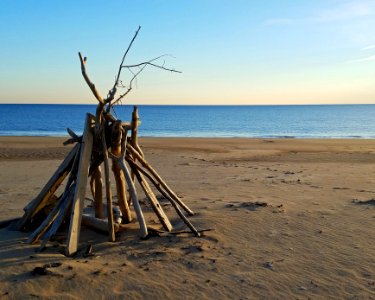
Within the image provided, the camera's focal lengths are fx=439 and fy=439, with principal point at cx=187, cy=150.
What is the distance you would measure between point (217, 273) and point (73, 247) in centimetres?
193

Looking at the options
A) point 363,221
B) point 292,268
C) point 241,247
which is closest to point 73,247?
point 241,247

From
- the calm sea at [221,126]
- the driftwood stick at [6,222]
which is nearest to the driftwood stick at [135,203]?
the driftwood stick at [6,222]

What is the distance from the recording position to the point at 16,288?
15.6ft

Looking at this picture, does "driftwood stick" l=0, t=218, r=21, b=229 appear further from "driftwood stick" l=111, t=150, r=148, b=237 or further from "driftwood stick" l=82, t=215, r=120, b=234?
"driftwood stick" l=111, t=150, r=148, b=237

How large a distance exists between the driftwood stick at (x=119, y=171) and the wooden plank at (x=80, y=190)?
363 millimetres

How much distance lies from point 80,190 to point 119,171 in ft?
3.05

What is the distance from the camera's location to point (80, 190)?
6051mm

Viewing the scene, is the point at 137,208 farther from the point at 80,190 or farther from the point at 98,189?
the point at 98,189

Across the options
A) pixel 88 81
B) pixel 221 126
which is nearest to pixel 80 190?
pixel 88 81

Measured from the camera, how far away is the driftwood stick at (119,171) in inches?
257

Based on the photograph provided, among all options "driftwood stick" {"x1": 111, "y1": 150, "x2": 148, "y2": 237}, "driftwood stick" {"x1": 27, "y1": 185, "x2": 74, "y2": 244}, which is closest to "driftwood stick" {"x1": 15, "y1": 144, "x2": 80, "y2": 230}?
"driftwood stick" {"x1": 27, "y1": 185, "x2": 74, "y2": 244}

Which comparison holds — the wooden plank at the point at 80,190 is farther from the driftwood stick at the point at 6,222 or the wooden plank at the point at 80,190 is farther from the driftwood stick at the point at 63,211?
the driftwood stick at the point at 6,222

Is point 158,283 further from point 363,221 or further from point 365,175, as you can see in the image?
point 365,175

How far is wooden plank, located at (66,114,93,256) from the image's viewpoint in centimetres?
577
